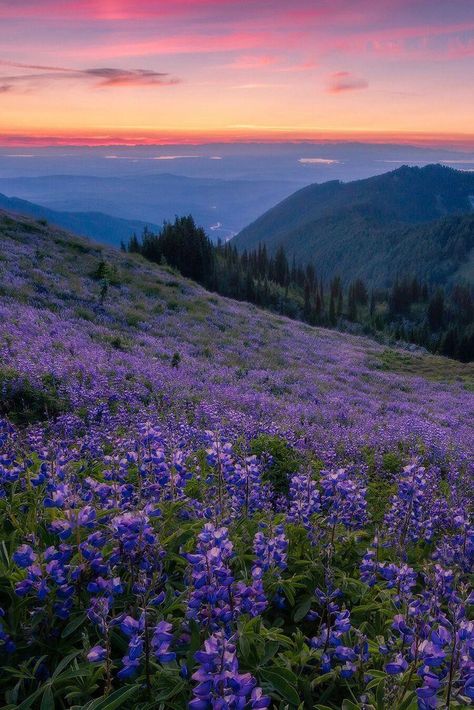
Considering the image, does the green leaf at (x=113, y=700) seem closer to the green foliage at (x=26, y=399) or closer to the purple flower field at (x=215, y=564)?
the purple flower field at (x=215, y=564)

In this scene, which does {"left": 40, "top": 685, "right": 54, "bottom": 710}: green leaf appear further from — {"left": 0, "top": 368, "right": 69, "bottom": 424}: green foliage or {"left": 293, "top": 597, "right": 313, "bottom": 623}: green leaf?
{"left": 0, "top": 368, "right": 69, "bottom": 424}: green foliage

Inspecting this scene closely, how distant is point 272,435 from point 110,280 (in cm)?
2549

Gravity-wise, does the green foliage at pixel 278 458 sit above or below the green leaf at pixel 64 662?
below

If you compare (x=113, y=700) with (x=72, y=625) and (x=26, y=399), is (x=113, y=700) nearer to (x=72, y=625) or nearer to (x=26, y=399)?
(x=72, y=625)

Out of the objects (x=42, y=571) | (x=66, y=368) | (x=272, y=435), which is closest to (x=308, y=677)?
(x=42, y=571)

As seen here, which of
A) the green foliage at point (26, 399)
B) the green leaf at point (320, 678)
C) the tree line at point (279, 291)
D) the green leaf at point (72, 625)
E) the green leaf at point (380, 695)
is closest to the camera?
the green leaf at point (380, 695)

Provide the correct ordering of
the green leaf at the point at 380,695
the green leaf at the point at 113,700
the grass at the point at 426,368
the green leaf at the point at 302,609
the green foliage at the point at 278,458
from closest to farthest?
the green leaf at the point at 113,700 → the green leaf at the point at 380,695 → the green leaf at the point at 302,609 → the green foliage at the point at 278,458 → the grass at the point at 426,368

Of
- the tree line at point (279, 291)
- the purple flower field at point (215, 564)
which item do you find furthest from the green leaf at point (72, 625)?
the tree line at point (279, 291)

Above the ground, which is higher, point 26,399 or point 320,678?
point 320,678

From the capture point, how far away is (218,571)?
3014 mm

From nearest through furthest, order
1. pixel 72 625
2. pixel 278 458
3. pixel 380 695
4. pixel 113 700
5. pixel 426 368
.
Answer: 1. pixel 113 700
2. pixel 380 695
3. pixel 72 625
4. pixel 278 458
5. pixel 426 368

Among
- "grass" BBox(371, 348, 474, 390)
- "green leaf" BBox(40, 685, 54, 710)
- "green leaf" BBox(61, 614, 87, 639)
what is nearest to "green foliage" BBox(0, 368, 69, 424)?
"green leaf" BBox(61, 614, 87, 639)

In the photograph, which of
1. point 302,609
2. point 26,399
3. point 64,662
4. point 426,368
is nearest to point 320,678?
point 302,609

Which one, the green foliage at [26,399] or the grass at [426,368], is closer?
the green foliage at [26,399]
